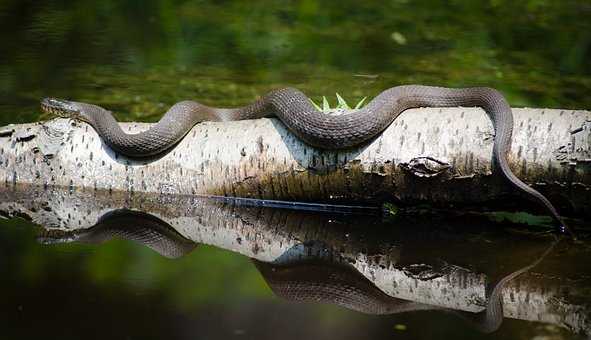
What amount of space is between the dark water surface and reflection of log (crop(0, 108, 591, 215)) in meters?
0.18

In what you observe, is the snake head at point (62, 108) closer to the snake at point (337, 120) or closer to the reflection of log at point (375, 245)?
the snake at point (337, 120)

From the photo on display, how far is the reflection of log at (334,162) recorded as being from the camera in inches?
222

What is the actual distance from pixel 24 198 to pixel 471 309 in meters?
3.55

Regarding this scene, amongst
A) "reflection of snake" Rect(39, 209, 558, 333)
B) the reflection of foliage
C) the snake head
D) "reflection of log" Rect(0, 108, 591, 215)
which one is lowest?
"reflection of snake" Rect(39, 209, 558, 333)

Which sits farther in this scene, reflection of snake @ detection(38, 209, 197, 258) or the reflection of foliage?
the reflection of foliage

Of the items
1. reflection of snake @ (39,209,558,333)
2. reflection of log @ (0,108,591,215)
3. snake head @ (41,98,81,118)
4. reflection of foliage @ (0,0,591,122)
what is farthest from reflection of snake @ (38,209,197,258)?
reflection of foliage @ (0,0,591,122)

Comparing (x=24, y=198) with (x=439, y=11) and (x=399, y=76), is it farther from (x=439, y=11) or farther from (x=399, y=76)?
(x=439, y=11)

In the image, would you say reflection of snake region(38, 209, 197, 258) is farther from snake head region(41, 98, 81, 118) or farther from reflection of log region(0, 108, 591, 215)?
snake head region(41, 98, 81, 118)

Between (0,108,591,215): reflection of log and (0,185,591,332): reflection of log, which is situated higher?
(0,108,591,215): reflection of log

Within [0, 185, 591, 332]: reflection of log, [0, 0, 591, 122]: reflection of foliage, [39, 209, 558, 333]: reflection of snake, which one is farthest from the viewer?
[0, 0, 591, 122]: reflection of foliage

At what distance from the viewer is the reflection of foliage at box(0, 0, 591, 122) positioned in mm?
9406

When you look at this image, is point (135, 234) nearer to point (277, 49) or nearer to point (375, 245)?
point (375, 245)

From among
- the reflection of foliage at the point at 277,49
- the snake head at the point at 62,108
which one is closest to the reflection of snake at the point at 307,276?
the snake head at the point at 62,108

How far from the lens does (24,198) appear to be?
6.53 metres
